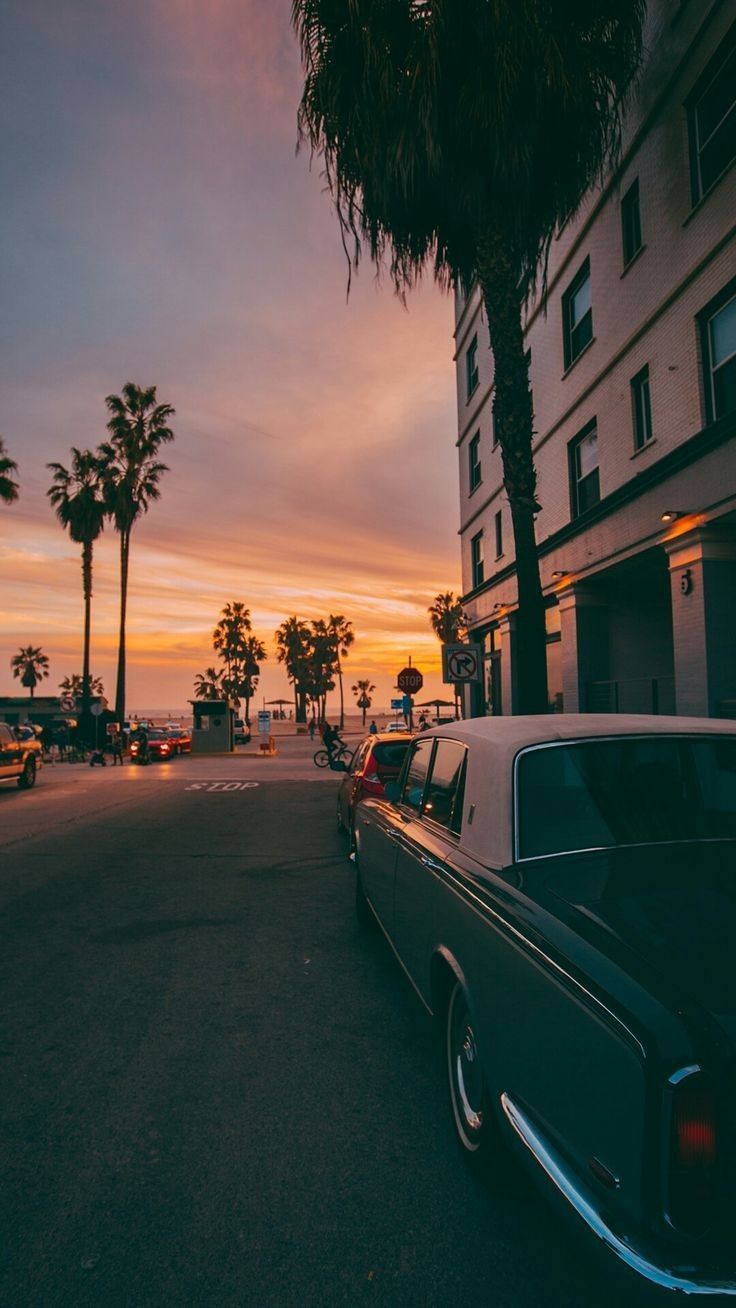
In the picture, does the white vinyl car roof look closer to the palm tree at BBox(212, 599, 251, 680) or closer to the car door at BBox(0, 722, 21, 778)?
the car door at BBox(0, 722, 21, 778)

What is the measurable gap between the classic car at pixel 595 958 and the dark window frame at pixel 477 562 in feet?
73.2

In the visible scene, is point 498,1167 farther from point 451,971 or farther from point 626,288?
point 626,288

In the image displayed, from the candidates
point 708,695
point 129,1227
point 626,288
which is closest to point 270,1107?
point 129,1227

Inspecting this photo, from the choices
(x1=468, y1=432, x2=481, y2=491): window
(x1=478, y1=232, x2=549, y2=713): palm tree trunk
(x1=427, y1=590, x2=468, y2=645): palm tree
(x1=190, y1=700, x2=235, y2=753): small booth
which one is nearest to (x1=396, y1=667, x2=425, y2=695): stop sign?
(x1=468, y1=432, x2=481, y2=491): window

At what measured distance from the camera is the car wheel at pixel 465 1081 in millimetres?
2678

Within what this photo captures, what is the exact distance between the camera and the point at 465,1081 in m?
2.96

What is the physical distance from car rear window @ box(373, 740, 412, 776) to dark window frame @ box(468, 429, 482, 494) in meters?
18.5

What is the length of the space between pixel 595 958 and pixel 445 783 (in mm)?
1842

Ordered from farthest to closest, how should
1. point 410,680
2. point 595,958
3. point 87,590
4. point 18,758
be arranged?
point 87,590
point 410,680
point 18,758
point 595,958

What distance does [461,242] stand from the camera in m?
12.8

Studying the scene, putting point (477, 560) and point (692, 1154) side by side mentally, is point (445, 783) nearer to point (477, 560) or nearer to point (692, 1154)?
point (692, 1154)

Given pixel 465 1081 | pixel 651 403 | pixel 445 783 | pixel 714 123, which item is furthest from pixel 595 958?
pixel 714 123

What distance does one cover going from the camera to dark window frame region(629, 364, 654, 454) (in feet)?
46.9

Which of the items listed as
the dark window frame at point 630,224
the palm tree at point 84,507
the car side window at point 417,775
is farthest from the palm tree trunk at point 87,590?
the car side window at point 417,775
